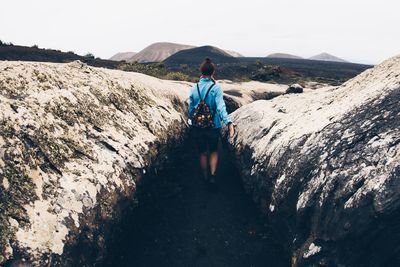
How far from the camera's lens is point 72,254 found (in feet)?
15.1

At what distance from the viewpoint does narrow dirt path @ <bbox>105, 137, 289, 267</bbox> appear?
6.90m

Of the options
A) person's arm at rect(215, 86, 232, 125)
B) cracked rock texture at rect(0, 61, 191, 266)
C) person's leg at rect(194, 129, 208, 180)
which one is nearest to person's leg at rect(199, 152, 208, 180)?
person's leg at rect(194, 129, 208, 180)

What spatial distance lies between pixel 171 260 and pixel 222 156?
5.68 meters

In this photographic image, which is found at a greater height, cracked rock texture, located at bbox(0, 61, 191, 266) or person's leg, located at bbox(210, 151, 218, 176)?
cracked rock texture, located at bbox(0, 61, 191, 266)

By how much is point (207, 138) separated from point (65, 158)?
461 centimetres

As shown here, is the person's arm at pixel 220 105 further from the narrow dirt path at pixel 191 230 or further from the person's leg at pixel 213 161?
the narrow dirt path at pixel 191 230

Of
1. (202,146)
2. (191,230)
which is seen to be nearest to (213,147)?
(202,146)

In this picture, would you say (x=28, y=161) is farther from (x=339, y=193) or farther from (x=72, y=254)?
(x=339, y=193)

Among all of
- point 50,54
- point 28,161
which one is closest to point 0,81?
point 28,161

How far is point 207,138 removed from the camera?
936 centimetres

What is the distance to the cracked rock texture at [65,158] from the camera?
4.36m

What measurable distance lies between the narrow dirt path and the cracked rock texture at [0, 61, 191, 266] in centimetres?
89

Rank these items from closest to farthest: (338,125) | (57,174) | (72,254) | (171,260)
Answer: (72,254)
(57,174)
(338,125)
(171,260)

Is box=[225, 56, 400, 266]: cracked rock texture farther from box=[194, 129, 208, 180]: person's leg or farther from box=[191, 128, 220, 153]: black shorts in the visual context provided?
box=[194, 129, 208, 180]: person's leg
